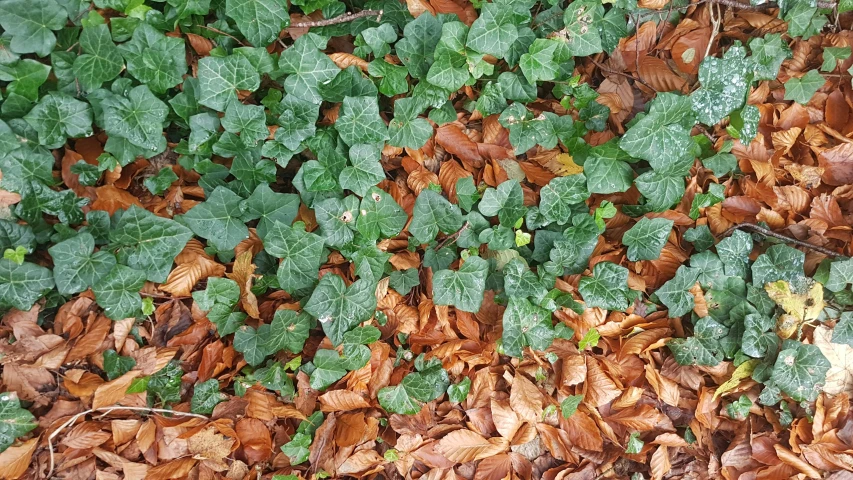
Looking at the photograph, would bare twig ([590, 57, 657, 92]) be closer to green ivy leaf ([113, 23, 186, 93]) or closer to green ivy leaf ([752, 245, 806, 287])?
green ivy leaf ([752, 245, 806, 287])

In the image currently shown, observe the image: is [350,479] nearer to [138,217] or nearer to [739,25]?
[138,217]

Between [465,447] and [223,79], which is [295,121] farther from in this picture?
[465,447]

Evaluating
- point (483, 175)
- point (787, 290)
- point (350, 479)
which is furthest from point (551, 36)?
point (350, 479)

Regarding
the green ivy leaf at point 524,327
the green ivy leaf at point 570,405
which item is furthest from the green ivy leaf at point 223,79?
the green ivy leaf at point 570,405

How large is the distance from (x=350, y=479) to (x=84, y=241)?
114 cm

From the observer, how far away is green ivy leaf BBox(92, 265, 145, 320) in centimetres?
164

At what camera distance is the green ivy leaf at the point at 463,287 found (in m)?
1.72

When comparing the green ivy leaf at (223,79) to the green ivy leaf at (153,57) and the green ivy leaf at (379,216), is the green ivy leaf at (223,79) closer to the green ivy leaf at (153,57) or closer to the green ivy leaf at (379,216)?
the green ivy leaf at (153,57)

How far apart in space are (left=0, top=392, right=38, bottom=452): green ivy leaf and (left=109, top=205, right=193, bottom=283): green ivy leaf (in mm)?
534

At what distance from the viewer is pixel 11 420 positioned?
1.61m

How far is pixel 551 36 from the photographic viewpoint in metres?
1.79

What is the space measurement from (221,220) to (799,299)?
195 centimetres

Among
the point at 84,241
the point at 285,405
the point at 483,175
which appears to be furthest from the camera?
the point at 483,175

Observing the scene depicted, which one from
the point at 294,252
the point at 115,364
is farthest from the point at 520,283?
the point at 115,364
